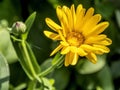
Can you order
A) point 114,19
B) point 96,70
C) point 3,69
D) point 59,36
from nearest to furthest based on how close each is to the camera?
point 59,36
point 3,69
point 96,70
point 114,19

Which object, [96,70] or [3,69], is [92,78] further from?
[3,69]

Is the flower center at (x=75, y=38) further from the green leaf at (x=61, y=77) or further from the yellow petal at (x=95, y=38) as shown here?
the green leaf at (x=61, y=77)

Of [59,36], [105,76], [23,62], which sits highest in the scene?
[59,36]

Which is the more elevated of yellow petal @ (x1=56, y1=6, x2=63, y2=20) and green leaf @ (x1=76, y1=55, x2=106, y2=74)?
yellow petal @ (x1=56, y1=6, x2=63, y2=20)

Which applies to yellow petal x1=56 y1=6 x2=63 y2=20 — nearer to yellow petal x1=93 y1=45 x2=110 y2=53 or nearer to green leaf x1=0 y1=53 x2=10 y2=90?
yellow petal x1=93 y1=45 x2=110 y2=53

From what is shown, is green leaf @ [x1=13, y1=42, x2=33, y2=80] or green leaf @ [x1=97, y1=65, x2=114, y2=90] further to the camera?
green leaf @ [x1=97, y1=65, x2=114, y2=90]

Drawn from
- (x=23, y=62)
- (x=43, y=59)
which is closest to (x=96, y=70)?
(x=43, y=59)

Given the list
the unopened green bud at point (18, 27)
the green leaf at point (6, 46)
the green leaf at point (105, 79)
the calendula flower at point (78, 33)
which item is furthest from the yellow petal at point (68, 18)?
the green leaf at point (105, 79)

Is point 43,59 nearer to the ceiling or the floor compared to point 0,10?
nearer to the floor

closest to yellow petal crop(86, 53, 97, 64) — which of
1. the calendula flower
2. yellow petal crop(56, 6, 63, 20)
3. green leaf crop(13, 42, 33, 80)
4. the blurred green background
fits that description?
the calendula flower
